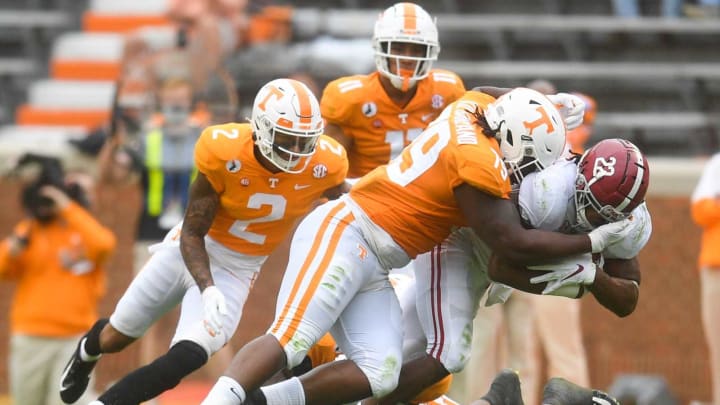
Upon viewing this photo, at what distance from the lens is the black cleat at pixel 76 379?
25.0 ft

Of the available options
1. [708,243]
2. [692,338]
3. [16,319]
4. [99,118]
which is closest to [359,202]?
[708,243]

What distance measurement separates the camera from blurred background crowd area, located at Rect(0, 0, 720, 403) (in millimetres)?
10641

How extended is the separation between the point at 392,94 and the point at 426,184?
1.58 meters

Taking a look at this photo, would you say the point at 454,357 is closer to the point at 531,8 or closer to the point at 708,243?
the point at 708,243

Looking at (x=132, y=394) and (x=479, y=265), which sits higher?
(x=479, y=265)

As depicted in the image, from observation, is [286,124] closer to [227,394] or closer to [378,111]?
[378,111]

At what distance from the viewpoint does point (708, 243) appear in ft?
30.1

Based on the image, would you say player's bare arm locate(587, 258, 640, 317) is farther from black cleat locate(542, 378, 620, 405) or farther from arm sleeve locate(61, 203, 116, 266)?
arm sleeve locate(61, 203, 116, 266)

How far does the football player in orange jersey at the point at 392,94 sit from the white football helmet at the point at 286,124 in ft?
3.04

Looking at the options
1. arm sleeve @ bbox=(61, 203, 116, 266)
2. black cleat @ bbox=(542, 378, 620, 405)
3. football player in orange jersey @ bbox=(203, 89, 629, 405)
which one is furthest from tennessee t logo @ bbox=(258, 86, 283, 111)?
arm sleeve @ bbox=(61, 203, 116, 266)

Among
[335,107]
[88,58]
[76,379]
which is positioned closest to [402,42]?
[335,107]

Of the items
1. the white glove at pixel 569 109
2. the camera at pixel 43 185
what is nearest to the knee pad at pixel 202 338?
the white glove at pixel 569 109

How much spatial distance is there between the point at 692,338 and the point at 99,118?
5602 millimetres

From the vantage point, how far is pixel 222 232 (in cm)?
728
